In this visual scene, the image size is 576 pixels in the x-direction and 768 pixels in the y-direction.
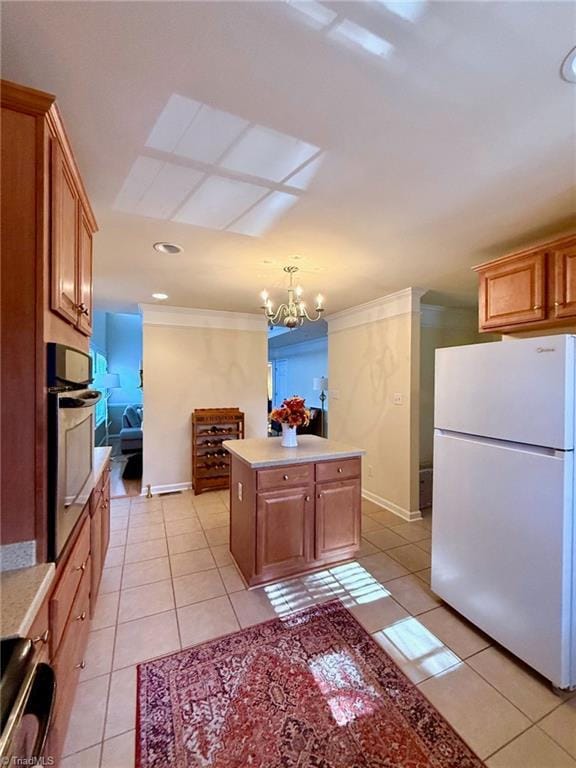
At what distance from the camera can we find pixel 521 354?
Answer: 1.75 metres

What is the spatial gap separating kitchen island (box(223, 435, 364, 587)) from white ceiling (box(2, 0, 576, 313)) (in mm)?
1604

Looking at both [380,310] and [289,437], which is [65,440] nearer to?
[289,437]

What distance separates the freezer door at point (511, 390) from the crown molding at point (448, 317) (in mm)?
2131

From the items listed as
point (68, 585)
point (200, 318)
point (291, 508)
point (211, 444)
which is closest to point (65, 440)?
point (68, 585)

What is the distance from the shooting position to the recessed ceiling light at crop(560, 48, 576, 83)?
0.99 m

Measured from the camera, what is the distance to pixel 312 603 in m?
2.24

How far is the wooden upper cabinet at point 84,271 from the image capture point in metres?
1.58

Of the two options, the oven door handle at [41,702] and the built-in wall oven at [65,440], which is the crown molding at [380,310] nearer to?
the built-in wall oven at [65,440]

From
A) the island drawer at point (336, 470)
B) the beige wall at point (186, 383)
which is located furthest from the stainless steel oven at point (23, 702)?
the beige wall at point (186, 383)

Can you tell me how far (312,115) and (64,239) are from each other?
3.54 feet

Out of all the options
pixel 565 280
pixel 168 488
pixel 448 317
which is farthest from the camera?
pixel 168 488

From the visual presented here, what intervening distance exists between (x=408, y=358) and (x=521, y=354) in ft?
6.16

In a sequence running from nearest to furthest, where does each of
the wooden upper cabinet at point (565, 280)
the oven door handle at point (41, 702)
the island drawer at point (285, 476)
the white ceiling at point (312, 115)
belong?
the oven door handle at point (41, 702), the white ceiling at point (312, 115), the wooden upper cabinet at point (565, 280), the island drawer at point (285, 476)

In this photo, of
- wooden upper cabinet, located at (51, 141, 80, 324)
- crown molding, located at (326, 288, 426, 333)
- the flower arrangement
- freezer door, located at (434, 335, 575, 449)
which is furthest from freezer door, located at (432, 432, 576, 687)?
wooden upper cabinet, located at (51, 141, 80, 324)
